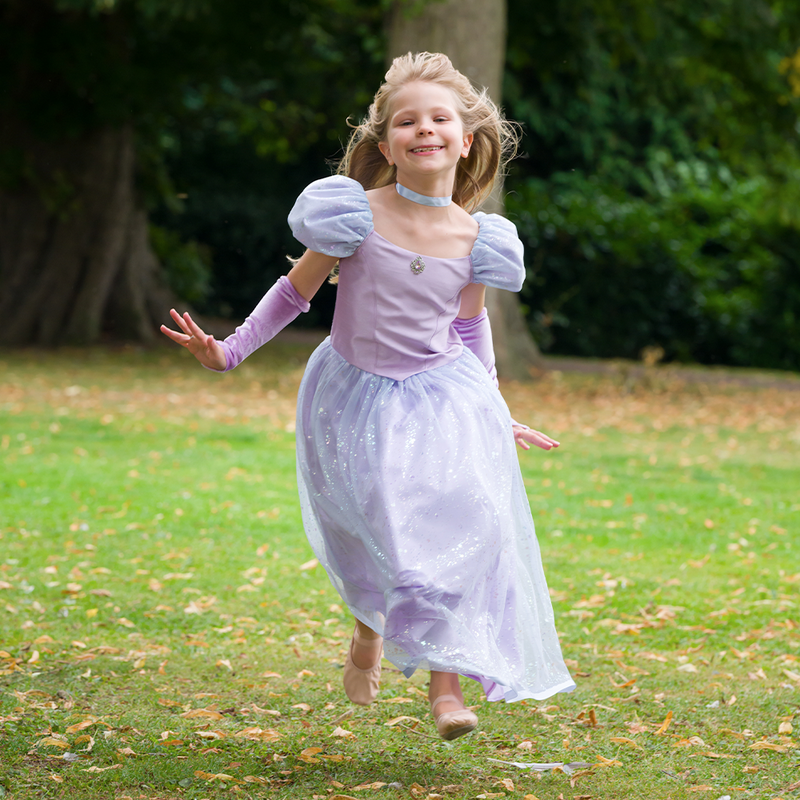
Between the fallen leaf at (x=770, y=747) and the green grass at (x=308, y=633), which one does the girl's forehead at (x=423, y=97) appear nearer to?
the green grass at (x=308, y=633)

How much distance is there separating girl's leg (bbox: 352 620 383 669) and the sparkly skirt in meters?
0.14

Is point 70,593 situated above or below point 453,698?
below

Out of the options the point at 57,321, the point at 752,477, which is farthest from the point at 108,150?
the point at 752,477

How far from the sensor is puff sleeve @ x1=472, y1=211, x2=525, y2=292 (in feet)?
9.74

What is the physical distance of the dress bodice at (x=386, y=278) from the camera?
2893mm

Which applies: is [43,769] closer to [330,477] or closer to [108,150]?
[330,477]

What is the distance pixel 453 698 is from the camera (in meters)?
2.83

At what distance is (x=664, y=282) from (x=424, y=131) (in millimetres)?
15018

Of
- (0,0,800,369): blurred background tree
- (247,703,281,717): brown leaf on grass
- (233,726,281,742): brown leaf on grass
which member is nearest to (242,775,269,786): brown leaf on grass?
(233,726,281,742): brown leaf on grass

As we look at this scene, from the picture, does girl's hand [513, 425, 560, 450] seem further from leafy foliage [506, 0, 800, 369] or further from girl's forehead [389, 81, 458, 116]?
leafy foliage [506, 0, 800, 369]

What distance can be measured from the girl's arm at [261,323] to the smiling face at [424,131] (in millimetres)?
328

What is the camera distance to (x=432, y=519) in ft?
9.37

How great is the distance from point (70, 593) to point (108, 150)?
37.8 feet

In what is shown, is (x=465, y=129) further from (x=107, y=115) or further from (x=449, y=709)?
(x=107, y=115)
